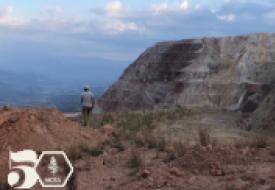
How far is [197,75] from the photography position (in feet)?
138

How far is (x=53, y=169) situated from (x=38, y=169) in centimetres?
52

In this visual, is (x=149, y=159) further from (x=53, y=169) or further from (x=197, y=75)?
(x=197, y=75)

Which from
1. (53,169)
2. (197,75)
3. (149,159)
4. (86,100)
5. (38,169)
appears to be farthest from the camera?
(197,75)

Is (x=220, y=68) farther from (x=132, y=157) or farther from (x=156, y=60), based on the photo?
(x=132, y=157)

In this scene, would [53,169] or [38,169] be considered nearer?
[53,169]

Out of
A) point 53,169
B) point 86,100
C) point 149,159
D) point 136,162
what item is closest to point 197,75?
point 86,100

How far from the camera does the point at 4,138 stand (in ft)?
53.8

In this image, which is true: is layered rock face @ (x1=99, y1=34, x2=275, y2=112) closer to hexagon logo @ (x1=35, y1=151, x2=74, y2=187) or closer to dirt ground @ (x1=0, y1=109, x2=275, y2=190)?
dirt ground @ (x1=0, y1=109, x2=275, y2=190)

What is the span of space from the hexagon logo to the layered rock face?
76.5ft

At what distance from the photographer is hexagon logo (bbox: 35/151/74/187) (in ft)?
41.2

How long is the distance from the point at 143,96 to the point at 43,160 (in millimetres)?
28590

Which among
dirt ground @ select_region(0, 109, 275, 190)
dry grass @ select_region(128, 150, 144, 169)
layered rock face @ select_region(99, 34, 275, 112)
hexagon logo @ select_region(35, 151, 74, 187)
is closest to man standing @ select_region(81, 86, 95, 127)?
dirt ground @ select_region(0, 109, 275, 190)

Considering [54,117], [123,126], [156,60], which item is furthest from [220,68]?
[54,117]

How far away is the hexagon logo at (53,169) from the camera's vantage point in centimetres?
1255
